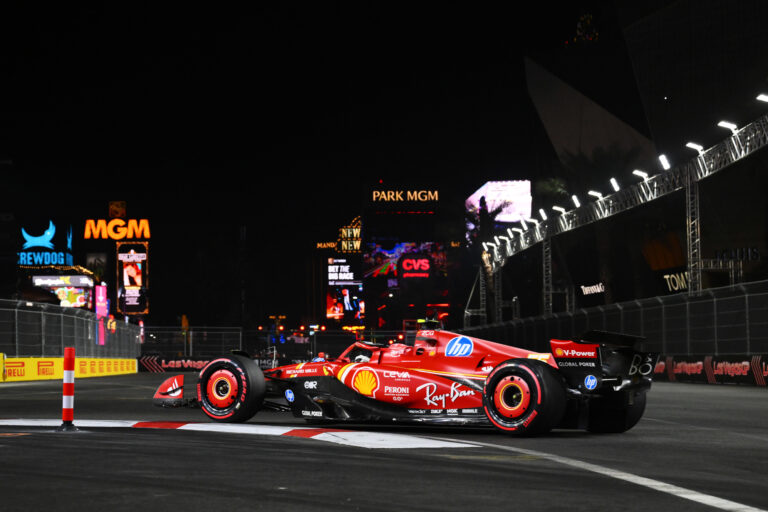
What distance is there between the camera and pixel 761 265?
164ft

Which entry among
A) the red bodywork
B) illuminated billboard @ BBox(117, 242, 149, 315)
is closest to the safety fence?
the red bodywork

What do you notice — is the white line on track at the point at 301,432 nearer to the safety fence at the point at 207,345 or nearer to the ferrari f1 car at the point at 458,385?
the ferrari f1 car at the point at 458,385

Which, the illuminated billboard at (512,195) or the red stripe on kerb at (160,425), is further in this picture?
the illuminated billboard at (512,195)

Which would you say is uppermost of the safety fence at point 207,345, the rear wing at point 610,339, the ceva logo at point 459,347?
the rear wing at point 610,339

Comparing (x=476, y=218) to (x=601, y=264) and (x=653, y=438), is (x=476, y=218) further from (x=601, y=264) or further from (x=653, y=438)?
(x=653, y=438)

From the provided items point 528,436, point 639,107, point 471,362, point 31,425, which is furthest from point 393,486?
point 639,107

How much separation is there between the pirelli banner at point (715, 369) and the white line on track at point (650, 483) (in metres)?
19.7

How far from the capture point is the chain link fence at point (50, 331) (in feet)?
97.3

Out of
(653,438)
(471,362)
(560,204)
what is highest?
(560,204)

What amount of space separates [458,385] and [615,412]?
1.87m

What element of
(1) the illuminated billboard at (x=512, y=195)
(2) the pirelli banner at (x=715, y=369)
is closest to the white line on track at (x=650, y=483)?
(2) the pirelli banner at (x=715, y=369)

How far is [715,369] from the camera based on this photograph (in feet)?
96.3

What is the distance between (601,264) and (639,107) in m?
10.5

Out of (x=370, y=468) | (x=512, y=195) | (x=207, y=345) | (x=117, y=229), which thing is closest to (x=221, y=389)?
(x=370, y=468)
